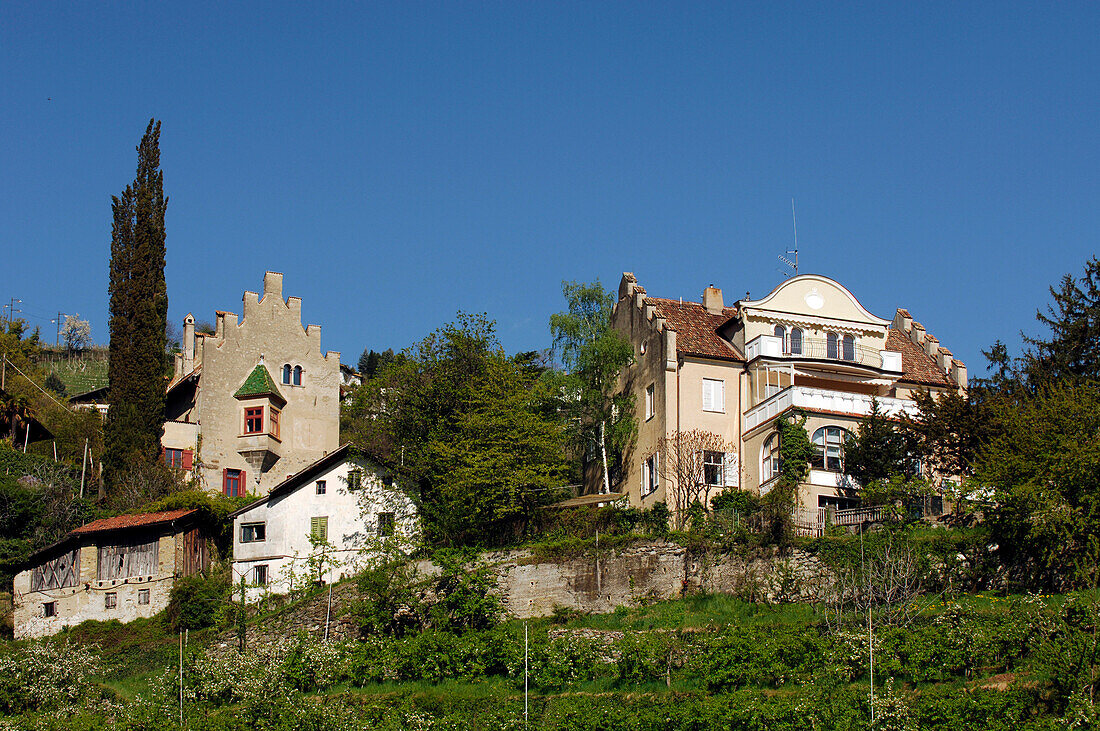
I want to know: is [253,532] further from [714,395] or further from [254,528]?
[714,395]

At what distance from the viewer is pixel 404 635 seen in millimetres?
46406

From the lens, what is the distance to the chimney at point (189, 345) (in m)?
65.8

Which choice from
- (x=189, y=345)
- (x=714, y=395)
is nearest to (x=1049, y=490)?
(x=714, y=395)

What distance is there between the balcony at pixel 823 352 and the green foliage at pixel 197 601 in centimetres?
2357

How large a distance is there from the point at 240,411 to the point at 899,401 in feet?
96.2

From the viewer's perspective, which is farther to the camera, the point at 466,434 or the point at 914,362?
→ the point at 914,362

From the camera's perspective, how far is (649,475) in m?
55.5

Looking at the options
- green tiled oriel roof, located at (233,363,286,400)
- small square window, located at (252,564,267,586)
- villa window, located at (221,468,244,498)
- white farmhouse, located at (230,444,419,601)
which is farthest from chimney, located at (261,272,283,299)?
small square window, located at (252,564,267,586)

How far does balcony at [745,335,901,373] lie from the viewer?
187 ft

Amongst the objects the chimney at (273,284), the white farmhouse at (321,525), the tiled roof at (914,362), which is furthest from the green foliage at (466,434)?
the tiled roof at (914,362)

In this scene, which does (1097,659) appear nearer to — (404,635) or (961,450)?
(961,450)

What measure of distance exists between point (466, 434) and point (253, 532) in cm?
903

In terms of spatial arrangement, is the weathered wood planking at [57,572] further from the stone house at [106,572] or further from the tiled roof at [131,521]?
the tiled roof at [131,521]

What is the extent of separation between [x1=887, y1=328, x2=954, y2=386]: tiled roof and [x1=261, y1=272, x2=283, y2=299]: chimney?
2891 centimetres
